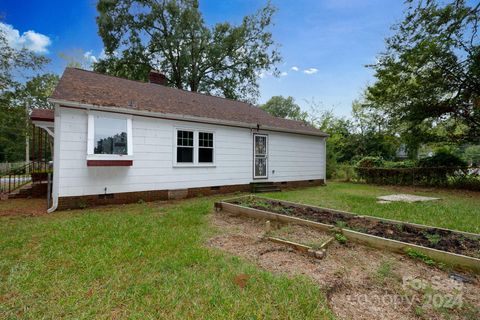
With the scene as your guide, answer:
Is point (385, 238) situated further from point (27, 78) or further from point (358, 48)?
point (27, 78)

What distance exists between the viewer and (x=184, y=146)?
8328mm

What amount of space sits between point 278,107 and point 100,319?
44.6 m

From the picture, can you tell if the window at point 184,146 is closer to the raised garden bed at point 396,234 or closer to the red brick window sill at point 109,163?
the red brick window sill at point 109,163

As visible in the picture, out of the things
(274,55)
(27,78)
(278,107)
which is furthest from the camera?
(278,107)

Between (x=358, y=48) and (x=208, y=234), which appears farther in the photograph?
(x=358, y=48)

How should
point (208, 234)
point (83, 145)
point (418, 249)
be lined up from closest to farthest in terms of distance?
1. point (418, 249)
2. point (208, 234)
3. point (83, 145)

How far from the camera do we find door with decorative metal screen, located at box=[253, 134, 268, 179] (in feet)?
34.1

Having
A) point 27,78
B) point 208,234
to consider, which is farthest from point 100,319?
point 27,78

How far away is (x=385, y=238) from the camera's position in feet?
11.8

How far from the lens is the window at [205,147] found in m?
8.73

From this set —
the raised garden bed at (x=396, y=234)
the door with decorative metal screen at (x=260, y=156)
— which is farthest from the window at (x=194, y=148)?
the raised garden bed at (x=396, y=234)

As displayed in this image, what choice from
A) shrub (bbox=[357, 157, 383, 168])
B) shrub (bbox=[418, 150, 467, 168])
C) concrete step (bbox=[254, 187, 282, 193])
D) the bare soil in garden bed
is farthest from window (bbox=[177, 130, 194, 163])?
shrub (bbox=[418, 150, 467, 168])

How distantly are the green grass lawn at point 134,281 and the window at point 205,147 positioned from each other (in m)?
4.67

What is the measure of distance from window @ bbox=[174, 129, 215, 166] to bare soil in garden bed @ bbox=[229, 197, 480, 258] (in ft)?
12.0
